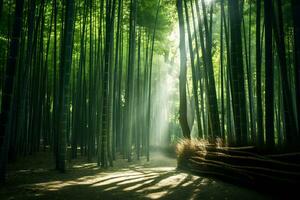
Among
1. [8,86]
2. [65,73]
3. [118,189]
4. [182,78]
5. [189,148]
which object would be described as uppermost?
[182,78]

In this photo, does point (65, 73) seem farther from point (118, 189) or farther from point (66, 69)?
point (118, 189)

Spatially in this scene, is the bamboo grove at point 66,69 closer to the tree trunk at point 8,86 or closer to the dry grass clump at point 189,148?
the tree trunk at point 8,86

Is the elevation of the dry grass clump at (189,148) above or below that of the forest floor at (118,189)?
A: above

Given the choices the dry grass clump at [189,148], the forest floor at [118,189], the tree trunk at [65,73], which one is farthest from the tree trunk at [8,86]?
the dry grass clump at [189,148]

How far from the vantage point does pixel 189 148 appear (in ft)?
20.1

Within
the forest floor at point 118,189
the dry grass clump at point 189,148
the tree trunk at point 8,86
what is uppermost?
the tree trunk at point 8,86

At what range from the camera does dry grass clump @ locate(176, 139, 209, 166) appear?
550cm

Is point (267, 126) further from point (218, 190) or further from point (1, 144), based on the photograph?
point (1, 144)

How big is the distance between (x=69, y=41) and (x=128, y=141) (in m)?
4.23

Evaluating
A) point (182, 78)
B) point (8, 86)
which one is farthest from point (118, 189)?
point (182, 78)

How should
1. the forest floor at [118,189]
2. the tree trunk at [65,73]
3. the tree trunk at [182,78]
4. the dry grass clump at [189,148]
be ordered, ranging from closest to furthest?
1. the forest floor at [118,189]
2. the tree trunk at [65,73]
3. the dry grass clump at [189,148]
4. the tree trunk at [182,78]

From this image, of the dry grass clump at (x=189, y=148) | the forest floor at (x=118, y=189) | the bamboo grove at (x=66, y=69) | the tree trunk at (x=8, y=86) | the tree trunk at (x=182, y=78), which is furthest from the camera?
the tree trunk at (x=182, y=78)

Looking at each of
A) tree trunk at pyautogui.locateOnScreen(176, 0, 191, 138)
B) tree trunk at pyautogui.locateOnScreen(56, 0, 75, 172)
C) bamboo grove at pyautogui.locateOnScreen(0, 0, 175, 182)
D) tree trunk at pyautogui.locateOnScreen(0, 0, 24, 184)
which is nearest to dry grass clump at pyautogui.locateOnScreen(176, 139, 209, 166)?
tree trunk at pyautogui.locateOnScreen(176, 0, 191, 138)

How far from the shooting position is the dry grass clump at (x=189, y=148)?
5496 mm
